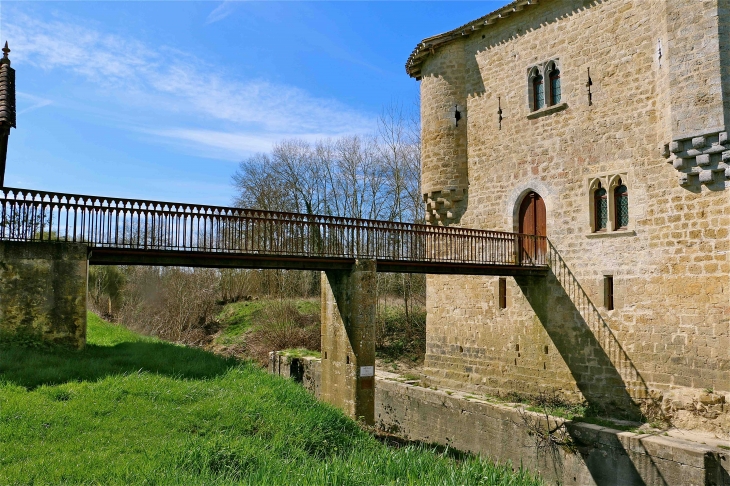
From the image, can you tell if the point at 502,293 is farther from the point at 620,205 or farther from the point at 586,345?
the point at 620,205

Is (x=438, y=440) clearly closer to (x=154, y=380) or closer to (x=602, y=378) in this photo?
(x=602, y=378)

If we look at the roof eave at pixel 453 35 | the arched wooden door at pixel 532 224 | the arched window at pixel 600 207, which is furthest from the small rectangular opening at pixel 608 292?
the roof eave at pixel 453 35

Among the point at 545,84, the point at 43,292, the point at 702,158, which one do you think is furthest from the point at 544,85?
the point at 43,292

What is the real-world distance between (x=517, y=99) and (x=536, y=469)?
9653 mm

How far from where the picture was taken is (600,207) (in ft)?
46.5

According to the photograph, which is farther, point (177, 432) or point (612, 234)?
point (612, 234)

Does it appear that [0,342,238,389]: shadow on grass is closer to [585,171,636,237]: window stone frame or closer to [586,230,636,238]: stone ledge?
[586,230,636,238]: stone ledge

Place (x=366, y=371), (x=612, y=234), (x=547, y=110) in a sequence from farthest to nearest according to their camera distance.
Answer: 1. (x=547, y=110)
2. (x=612, y=234)
3. (x=366, y=371)

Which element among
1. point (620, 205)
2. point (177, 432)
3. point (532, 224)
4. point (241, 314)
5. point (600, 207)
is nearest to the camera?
point (177, 432)

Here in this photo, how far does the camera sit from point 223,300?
3181 cm

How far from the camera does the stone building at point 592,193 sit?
11.7 m

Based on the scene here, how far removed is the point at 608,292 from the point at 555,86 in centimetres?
562

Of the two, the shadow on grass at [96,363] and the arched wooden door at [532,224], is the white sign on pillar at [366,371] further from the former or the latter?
the arched wooden door at [532,224]

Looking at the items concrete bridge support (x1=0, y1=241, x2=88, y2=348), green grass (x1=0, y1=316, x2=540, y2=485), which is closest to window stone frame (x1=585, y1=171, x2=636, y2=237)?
green grass (x1=0, y1=316, x2=540, y2=485)
